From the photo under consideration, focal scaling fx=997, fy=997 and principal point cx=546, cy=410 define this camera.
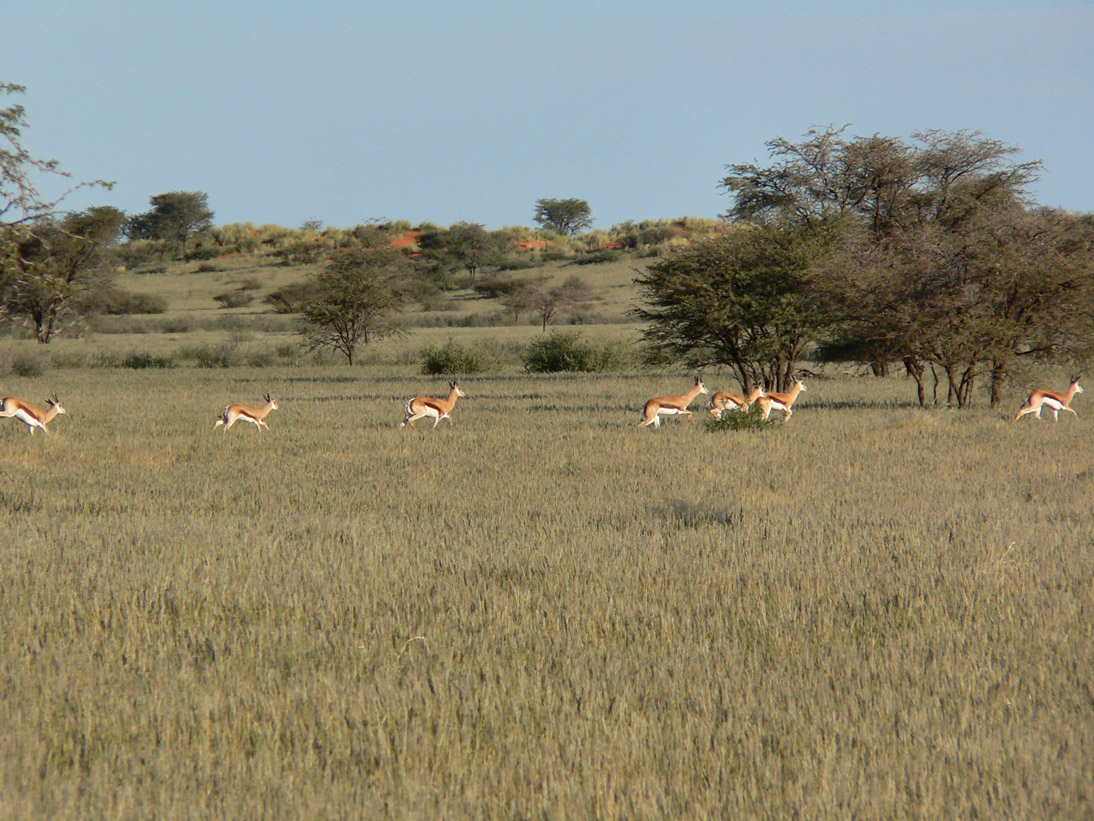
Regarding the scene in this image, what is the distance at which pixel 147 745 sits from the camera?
423 cm

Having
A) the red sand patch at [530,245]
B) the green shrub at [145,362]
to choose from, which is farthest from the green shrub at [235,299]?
the green shrub at [145,362]

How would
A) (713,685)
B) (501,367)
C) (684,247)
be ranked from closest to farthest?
1. (713,685)
2. (684,247)
3. (501,367)

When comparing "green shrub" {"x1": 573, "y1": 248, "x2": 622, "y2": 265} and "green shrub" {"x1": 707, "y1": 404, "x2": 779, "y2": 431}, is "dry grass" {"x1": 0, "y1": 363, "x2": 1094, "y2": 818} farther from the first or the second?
"green shrub" {"x1": 573, "y1": 248, "x2": 622, "y2": 265}

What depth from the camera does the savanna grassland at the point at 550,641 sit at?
12.6ft

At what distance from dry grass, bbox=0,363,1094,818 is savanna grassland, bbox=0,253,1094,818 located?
2 centimetres

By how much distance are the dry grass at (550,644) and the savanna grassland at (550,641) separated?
0.07ft

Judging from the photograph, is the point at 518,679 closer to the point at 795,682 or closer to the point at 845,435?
the point at 795,682

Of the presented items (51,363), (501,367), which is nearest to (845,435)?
(501,367)

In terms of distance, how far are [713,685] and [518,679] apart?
959 millimetres

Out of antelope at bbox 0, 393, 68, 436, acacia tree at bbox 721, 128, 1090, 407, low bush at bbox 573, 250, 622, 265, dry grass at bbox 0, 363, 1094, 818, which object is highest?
low bush at bbox 573, 250, 622, 265

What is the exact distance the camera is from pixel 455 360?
38844 mm

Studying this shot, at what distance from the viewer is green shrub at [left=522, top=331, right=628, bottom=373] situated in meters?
39.8

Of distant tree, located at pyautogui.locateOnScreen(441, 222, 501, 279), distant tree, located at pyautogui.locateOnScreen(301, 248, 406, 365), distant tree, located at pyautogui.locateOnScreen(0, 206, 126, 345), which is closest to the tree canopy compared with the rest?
distant tree, located at pyautogui.locateOnScreen(301, 248, 406, 365)

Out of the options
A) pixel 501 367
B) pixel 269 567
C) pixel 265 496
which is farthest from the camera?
pixel 501 367
